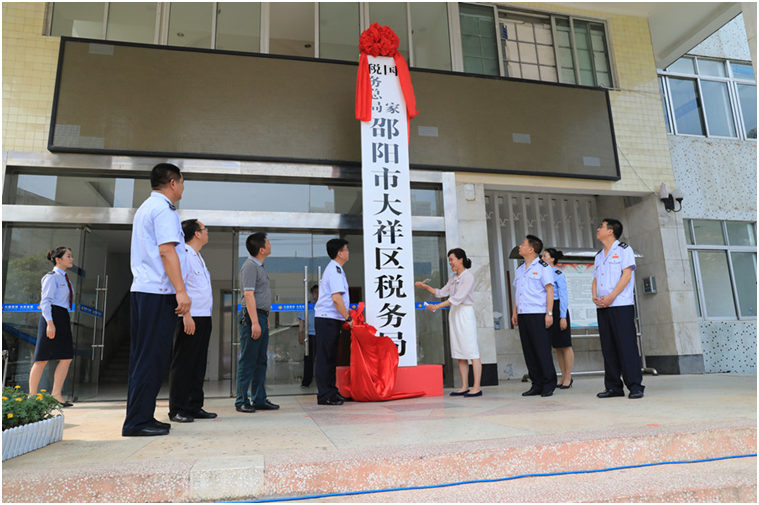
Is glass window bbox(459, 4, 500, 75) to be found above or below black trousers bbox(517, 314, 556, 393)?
above

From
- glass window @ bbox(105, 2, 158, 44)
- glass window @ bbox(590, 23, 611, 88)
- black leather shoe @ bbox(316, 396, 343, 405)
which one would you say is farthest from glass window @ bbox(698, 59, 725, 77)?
glass window @ bbox(105, 2, 158, 44)

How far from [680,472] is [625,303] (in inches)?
96.8

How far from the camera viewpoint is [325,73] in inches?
276

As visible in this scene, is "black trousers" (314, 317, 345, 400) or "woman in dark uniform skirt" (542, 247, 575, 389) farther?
"woman in dark uniform skirt" (542, 247, 575, 389)

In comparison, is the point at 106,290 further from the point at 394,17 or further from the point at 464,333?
the point at 394,17

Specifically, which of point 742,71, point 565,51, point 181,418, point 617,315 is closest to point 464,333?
point 617,315

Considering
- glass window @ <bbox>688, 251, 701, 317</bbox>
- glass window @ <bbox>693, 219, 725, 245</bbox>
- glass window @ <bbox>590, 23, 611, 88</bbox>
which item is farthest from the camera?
glass window @ <bbox>693, 219, 725, 245</bbox>

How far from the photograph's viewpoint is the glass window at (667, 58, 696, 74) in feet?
30.9

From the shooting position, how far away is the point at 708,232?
28.9 feet

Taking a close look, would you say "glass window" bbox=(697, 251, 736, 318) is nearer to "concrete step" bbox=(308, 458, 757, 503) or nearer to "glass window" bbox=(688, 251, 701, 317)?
"glass window" bbox=(688, 251, 701, 317)

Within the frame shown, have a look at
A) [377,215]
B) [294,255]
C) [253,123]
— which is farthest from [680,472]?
[253,123]

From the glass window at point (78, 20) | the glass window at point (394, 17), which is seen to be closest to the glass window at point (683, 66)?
the glass window at point (394, 17)

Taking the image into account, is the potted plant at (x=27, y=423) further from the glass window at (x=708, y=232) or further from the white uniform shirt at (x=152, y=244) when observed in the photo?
the glass window at (x=708, y=232)

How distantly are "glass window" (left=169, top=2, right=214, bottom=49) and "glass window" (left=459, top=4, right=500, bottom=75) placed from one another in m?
3.65
